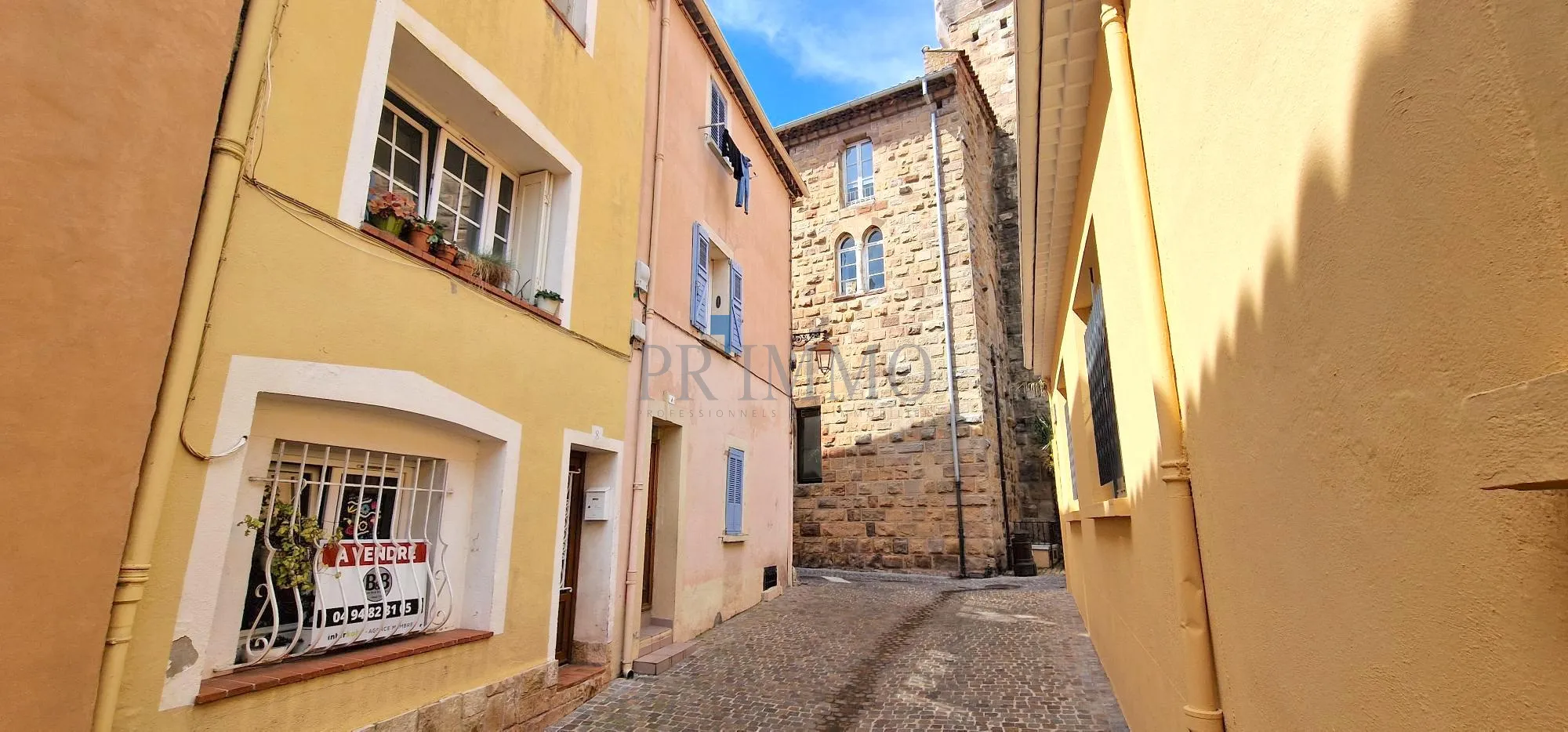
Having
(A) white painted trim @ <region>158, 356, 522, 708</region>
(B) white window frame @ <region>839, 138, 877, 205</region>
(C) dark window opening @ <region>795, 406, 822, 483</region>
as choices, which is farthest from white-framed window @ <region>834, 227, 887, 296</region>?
(A) white painted trim @ <region>158, 356, 522, 708</region>

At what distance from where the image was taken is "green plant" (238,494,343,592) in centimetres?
357

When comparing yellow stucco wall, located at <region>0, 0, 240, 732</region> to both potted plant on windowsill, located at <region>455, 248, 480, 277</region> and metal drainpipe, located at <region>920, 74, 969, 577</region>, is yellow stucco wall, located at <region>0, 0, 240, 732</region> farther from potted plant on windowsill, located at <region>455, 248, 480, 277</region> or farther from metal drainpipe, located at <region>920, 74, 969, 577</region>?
metal drainpipe, located at <region>920, 74, 969, 577</region>

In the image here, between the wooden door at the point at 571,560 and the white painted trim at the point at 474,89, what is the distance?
1454 mm

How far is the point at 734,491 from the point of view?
28.8ft

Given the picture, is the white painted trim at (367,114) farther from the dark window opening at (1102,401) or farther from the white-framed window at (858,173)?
the white-framed window at (858,173)

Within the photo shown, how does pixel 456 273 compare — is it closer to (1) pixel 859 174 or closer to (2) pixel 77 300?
(2) pixel 77 300

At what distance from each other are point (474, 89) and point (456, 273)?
133cm

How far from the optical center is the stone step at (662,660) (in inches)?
239

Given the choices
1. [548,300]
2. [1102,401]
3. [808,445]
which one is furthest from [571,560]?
[808,445]

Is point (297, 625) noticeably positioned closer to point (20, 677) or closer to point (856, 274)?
point (20, 677)

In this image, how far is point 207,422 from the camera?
305 centimetres

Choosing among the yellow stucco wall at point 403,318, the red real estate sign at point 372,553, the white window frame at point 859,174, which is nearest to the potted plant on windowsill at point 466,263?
the yellow stucco wall at point 403,318

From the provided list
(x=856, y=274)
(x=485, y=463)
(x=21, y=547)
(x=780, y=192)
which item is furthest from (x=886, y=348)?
(x=21, y=547)

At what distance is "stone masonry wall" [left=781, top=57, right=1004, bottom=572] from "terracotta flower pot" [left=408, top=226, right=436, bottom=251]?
1065cm
